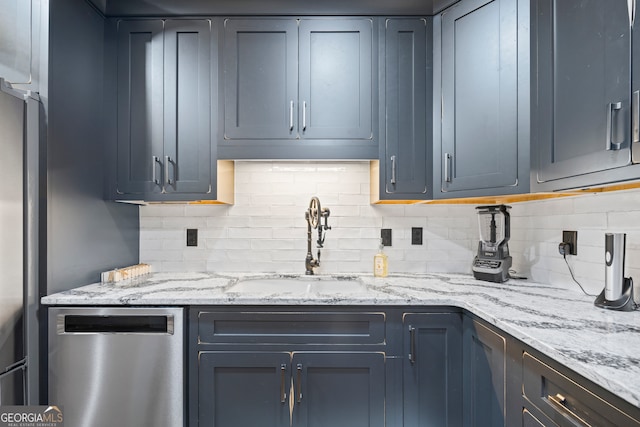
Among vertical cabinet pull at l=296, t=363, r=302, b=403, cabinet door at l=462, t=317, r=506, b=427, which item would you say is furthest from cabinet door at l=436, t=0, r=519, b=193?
vertical cabinet pull at l=296, t=363, r=302, b=403

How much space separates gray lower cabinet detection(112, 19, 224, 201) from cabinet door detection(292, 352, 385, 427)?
3.37 feet

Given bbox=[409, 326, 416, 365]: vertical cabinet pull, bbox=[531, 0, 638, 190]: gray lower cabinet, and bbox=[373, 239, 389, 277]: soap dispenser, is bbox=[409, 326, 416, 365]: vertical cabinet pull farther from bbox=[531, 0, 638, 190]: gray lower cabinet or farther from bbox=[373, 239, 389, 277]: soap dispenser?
bbox=[531, 0, 638, 190]: gray lower cabinet

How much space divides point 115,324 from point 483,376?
155cm

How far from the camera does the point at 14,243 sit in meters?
1.39

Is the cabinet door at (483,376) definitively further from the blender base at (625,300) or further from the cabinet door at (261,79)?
the cabinet door at (261,79)

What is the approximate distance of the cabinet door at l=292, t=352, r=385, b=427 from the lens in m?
1.53

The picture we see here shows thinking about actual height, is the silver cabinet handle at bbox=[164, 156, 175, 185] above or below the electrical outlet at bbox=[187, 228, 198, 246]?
above

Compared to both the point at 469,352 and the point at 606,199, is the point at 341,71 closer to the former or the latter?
the point at 606,199

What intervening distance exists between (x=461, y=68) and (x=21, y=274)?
2200 millimetres

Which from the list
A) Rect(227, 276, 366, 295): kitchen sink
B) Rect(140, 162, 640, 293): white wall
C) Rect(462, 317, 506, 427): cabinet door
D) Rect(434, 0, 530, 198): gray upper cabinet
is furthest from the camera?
Rect(140, 162, 640, 293): white wall

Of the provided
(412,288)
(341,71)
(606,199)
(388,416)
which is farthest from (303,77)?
(388,416)

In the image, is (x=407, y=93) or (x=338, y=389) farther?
(x=407, y=93)

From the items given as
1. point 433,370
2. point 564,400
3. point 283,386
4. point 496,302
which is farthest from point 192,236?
point 564,400

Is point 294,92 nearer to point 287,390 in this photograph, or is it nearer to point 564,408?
point 287,390
